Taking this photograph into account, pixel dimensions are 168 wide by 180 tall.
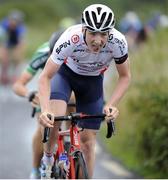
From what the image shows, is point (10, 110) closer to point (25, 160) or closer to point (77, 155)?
point (25, 160)

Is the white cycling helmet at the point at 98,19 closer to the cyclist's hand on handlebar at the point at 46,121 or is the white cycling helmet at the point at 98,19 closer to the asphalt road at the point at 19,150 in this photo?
the cyclist's hand on handlebar at the point at 46,121

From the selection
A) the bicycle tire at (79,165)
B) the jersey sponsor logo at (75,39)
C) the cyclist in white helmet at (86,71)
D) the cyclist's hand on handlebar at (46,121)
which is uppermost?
the jersey sponsor logo at (75,39)

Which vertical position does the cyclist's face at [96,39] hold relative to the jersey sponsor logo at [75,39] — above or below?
below

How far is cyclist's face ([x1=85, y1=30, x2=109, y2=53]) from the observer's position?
7199 millimetres

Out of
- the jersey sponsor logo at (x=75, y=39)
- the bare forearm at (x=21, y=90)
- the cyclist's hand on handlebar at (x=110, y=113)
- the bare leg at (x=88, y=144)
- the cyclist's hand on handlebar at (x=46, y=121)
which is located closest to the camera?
the cyclist's hand on handlebar at (x=46, y=121)

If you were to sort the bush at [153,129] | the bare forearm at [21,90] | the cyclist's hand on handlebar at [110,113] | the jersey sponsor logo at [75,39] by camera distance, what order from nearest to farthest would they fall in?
1. the cyclist's hand on handlebar at [110,113]
2. the jersey sponsor logo at [75,39]
3. the bare forearm at [21,90]
4. the bush at [153,129]

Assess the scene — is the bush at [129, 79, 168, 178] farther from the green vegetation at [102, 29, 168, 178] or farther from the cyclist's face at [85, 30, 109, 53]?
the cyclist's face at [85, 30, 109, 53]

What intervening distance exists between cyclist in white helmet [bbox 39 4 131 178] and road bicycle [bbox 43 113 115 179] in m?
0.09

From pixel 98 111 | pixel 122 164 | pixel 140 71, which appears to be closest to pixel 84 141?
pixel 98 111

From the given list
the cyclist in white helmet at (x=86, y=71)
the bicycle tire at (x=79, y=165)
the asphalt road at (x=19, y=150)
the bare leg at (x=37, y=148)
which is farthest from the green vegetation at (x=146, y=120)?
the bicycle tire at (x=79, y=165)

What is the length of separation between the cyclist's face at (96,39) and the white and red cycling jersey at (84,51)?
201 mm

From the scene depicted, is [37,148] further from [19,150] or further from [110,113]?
[19,150]

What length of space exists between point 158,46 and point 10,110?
4469mm

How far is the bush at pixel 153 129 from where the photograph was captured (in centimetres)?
1016
